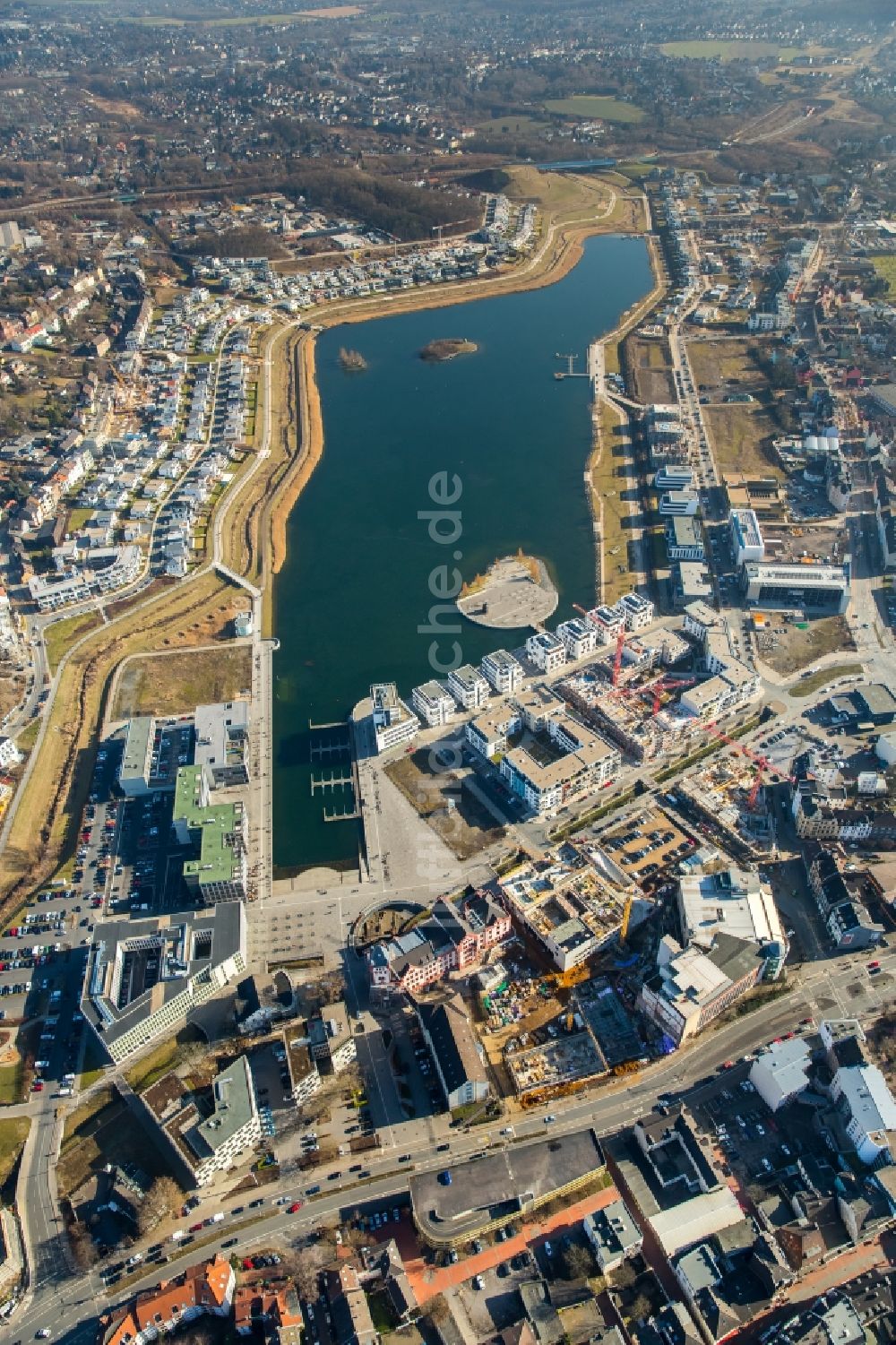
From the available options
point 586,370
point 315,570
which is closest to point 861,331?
point 586,370

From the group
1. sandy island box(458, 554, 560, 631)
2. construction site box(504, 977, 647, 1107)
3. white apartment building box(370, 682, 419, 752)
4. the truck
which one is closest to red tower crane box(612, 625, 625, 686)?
sandy island box(458, 554, 560, 631)

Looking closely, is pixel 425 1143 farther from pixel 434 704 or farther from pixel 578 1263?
pixel 434 704

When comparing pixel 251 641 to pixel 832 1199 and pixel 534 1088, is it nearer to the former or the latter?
pixel 534 1088

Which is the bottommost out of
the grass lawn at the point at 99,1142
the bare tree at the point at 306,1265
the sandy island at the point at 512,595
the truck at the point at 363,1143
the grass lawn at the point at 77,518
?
the bare tree at the point at 306,1265

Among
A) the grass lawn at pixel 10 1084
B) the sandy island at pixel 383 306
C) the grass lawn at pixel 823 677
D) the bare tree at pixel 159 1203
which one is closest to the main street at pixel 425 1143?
the grass lawn at pixel 10 1084

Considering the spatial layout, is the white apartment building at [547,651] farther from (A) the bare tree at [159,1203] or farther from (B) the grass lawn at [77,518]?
(B) the grass lawn at [77,518]

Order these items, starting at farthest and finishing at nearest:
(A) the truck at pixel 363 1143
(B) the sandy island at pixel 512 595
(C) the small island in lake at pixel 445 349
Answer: (C) the small island in lake at pixel 445 349 < (B) the sandy island at pixel 512 595 < (A) the truck at pixel 363 1143
